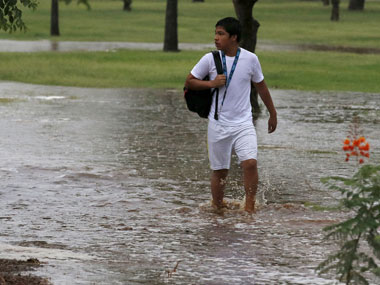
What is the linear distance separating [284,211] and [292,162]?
324 cm

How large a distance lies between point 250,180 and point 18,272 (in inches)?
119

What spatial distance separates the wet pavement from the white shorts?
26.4 metres

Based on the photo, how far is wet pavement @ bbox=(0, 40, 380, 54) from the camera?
3672cm

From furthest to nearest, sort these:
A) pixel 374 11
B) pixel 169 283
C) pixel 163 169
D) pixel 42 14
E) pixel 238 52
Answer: pixel 374 11
pixel 42 14
pixel 163 169
pixel 238 52
pixel 169 283

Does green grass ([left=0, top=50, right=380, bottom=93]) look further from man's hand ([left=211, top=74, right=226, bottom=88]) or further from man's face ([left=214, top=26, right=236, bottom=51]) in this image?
man's hand ([left=211, top=74, right=226, bottom=88])

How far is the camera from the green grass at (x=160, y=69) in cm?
2459

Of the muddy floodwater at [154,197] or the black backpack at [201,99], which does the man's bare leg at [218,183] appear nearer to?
the muddy floodwater at [154,197]

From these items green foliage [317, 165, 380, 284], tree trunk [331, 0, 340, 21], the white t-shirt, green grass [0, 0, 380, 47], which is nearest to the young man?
the white t-shirt

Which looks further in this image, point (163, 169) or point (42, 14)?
point (42, 14)

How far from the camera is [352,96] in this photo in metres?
22.0

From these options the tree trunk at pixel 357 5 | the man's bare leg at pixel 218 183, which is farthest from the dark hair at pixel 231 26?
the tree trunk at pixel 357 5

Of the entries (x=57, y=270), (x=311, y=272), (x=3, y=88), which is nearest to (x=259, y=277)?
(x=311, y=272)

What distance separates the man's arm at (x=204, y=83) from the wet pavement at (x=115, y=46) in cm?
2656

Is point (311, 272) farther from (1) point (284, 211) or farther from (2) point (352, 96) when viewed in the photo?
(2) point (352, 96)
